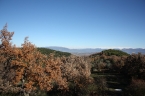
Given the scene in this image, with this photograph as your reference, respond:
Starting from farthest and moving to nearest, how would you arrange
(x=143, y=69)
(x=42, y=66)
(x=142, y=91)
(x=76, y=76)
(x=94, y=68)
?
(x=94, y=68)
(x=143, y=69)
(x=76, y=76)
(x=142, y=91)
(x=42, y=66)

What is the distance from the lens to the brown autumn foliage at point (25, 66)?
17.6 m

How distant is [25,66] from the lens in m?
17.9

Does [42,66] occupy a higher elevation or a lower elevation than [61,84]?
higher

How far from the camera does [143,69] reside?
3322cm

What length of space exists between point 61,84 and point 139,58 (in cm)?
2277

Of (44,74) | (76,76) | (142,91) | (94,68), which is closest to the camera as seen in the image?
(44,74)

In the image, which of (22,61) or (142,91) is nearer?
(22,61)

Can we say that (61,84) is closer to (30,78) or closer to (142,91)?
(30,78)

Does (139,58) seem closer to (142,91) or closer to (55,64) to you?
(142,91)

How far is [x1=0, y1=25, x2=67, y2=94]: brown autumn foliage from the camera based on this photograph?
17.6 meters

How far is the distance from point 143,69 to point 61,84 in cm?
2105

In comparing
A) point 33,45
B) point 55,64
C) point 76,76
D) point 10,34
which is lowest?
point 76,76

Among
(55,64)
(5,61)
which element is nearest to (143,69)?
(55,64)

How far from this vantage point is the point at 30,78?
18062mm
